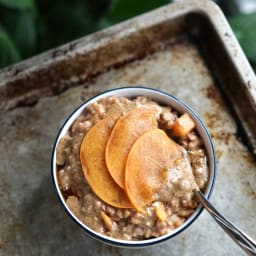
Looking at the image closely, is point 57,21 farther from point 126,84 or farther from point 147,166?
point 147,166

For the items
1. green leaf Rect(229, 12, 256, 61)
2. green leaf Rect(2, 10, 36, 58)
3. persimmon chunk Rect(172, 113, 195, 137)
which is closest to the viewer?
persimmon chunk Rect(172, 113, 195, 137)

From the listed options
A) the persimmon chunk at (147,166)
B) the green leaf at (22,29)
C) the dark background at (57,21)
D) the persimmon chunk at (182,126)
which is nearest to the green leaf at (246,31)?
the dark background at (57,21)

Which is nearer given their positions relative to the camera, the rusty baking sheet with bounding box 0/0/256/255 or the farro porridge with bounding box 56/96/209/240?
the farro porridge with bounding box 56/96/209/240

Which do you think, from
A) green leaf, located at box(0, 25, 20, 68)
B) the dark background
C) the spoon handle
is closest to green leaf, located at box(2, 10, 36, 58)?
the dark background

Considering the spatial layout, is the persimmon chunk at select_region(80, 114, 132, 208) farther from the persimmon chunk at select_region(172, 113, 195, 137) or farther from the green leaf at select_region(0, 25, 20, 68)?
the green leaf at select_region(0, 25, 20, 68)

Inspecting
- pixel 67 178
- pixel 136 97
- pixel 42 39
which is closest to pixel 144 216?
pixel 67 178

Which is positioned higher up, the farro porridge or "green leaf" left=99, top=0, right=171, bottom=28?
"green leaf" left=99, top=0, right=171, bottom=28
